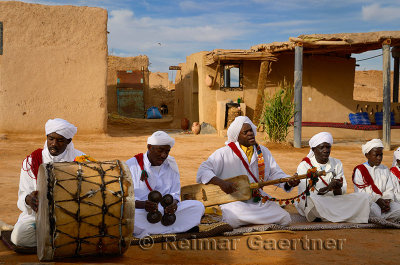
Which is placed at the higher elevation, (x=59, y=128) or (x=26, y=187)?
(x=59, y=128)

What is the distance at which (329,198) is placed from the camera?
461cm

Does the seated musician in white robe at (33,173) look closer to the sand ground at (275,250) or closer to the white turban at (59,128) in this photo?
the white turban at (59,128)

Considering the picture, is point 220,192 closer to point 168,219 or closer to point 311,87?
→ point 168,219

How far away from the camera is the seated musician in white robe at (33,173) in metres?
3.42

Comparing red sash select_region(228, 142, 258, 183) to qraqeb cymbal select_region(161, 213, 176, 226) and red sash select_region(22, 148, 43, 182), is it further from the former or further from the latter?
red sash select_region(22, 148, 43, 182)

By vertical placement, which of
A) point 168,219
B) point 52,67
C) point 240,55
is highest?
point 240,55

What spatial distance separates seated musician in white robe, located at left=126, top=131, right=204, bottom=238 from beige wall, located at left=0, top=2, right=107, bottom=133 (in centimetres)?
935

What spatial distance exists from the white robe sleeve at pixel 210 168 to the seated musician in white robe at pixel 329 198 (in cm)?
91

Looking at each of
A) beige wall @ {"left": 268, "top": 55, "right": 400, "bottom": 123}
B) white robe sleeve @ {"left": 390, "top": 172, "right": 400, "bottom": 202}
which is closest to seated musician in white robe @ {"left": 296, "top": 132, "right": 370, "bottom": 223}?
white robe sleeve @ {"left": 390, "top": 172, "right": 400, "bottom": 202}

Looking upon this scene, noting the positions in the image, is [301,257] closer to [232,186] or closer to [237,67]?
[232,186]

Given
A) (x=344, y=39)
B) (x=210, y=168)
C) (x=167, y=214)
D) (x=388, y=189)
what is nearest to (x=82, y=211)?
(x=167, y=214)

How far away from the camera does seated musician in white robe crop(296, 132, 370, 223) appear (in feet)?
14.9

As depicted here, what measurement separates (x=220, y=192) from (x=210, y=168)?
28cm

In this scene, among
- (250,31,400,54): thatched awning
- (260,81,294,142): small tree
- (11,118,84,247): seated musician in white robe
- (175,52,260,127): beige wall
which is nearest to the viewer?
(11,118,84,247): seated musician in white robe
